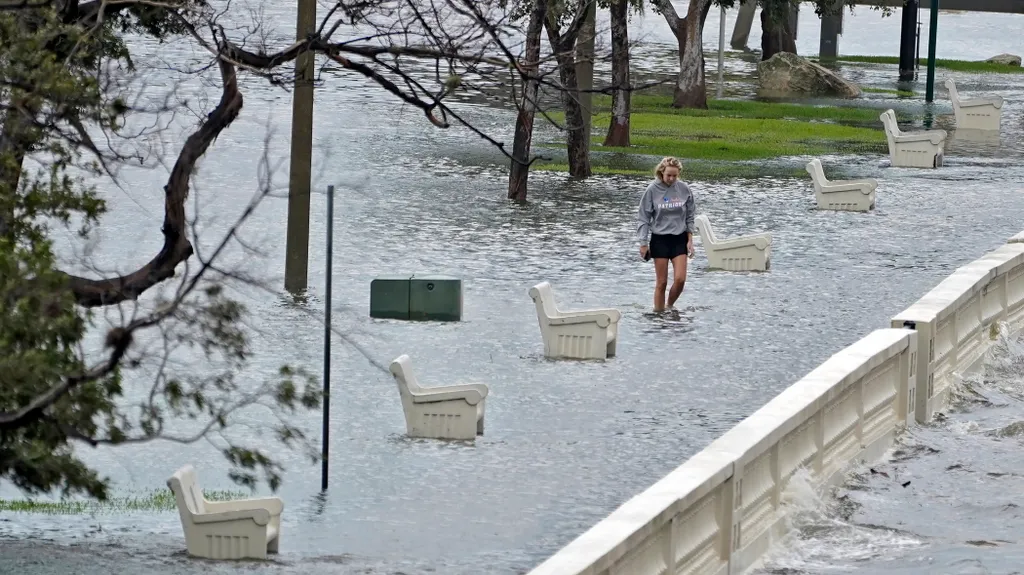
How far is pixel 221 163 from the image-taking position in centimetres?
3069

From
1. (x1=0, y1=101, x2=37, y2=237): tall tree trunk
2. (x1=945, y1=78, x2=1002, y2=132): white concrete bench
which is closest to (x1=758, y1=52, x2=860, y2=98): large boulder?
(x1=945, y1=78, x2=1002, y2=132): white concrete bench

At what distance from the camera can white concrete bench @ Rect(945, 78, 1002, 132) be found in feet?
129

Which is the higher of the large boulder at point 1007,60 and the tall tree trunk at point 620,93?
the large boulder at point 1007,60

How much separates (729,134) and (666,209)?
19923 mm

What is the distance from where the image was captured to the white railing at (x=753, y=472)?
7.21 m

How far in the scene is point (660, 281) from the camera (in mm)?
17797

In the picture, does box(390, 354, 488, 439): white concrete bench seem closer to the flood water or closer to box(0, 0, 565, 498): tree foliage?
the flood water

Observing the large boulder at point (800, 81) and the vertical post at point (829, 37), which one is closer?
the large boulder at point (800, 81)

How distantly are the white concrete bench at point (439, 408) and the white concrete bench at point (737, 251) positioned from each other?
838cm

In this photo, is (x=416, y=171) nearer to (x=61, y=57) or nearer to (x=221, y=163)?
(x=221, y=163)

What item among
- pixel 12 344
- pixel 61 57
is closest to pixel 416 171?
pixel 61 57

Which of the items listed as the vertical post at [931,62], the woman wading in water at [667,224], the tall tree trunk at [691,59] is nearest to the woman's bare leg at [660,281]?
the woman wading in water at [667,224]

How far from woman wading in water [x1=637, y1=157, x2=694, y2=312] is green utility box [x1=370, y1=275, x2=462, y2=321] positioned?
2060mm

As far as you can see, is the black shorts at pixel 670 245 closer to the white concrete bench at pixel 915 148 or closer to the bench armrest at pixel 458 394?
the bench armrest at pixel 458 394
